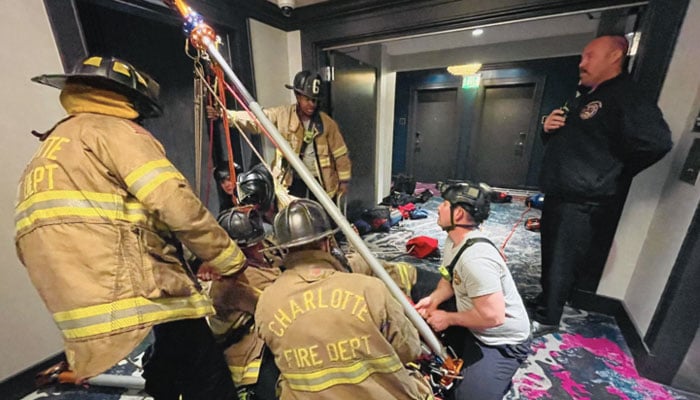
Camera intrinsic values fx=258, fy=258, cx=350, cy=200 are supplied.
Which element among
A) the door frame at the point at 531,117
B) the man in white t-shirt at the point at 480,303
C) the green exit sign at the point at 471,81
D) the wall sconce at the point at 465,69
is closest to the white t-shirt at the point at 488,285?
the man in white t-shirt at the point at 480,303

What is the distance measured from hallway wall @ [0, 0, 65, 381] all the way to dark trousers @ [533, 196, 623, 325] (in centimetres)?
307

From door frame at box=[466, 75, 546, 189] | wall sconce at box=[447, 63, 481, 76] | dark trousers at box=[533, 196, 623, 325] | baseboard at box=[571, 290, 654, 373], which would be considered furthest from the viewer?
door frame at box=[466, 75, 546, 189]

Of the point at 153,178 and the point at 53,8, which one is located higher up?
the point at 53,8

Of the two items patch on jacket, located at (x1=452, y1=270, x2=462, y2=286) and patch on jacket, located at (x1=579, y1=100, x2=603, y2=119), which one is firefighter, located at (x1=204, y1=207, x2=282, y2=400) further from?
patch on jacket, located at (x1=579, y1=100, x2=603, y2=119)

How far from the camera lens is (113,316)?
830mm

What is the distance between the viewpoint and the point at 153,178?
0.87m

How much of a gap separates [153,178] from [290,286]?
0.59 metres

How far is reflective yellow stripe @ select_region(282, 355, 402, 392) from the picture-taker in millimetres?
847

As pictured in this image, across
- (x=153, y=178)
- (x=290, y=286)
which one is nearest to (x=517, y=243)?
(x=290, y=286)

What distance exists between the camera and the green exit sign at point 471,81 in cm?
540

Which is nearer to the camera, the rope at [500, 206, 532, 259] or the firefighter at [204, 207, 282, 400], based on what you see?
the firefighter at [204, 207, 282, 400]

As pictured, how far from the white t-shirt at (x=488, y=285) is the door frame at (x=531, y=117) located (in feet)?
17.2

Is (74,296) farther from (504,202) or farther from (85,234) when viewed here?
(504,202)

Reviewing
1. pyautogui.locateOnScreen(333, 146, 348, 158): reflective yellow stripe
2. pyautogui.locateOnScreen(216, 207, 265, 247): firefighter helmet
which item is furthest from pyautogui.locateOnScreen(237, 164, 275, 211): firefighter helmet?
pyautogui.locateOnScreen(333, 146, 348, 158): reflective yellow stripe
